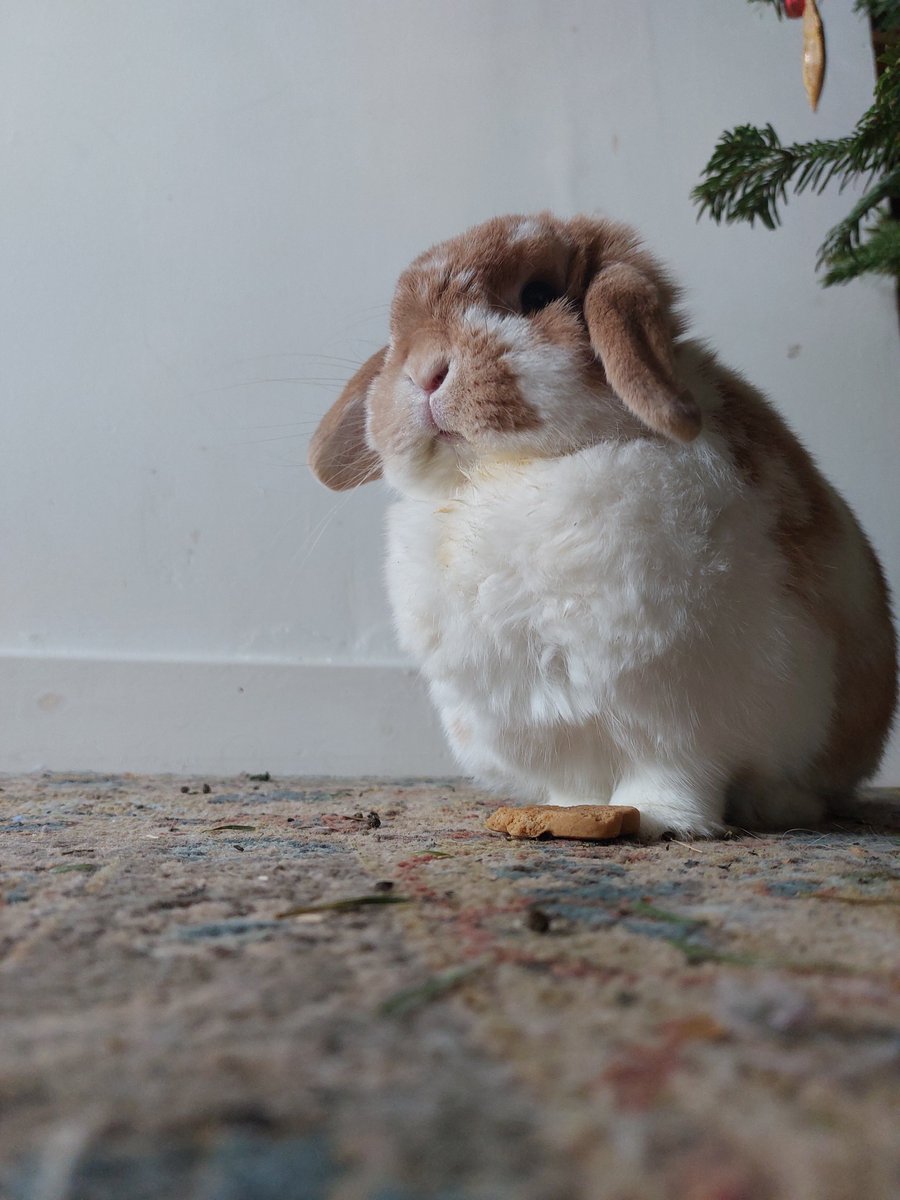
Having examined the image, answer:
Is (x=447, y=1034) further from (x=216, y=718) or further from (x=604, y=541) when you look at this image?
(x=216, y=718)

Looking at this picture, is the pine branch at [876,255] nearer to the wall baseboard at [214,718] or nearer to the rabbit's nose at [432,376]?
the rabbit's nose at [432,376]

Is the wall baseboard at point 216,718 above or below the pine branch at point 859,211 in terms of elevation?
below

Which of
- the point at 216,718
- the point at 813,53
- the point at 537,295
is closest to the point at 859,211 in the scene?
the point at 813,53

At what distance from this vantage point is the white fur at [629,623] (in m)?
0.90

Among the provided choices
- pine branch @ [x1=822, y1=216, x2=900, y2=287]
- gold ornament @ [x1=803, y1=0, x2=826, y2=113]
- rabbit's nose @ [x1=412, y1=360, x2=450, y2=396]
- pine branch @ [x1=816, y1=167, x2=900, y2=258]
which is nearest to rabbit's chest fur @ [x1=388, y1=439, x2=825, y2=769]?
rabbit's nose @ [x1=412, y1=360, x2=450, y2=396]

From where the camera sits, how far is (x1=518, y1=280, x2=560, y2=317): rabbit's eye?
1008 millimetres

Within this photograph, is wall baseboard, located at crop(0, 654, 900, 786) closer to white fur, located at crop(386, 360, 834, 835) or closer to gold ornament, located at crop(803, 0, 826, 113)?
white fur, located at crop(386, 360, 834, 835)

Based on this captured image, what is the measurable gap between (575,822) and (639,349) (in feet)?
1.55

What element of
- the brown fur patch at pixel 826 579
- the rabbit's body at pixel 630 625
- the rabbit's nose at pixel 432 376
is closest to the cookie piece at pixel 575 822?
the rabbit's body at pixel 630 625

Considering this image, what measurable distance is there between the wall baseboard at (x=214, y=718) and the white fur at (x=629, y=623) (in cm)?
103

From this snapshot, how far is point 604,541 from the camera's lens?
89 centimetres

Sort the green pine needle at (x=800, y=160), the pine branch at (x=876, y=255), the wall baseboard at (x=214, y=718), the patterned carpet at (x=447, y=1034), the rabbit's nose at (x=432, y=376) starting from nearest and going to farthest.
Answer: the patterned carpet at (x=447, y=1034) → the rabbit's nose at (x=432, y=376) → the green pine needle at (x=800, y=160) → the pine branch at (x=876, y=255) → the wall baseboard at (x=214, y=718)

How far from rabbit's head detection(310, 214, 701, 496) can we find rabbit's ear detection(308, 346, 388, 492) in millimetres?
82

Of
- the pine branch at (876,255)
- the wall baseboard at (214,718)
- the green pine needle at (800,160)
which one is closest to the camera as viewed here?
the green pine needle at (800,160)
